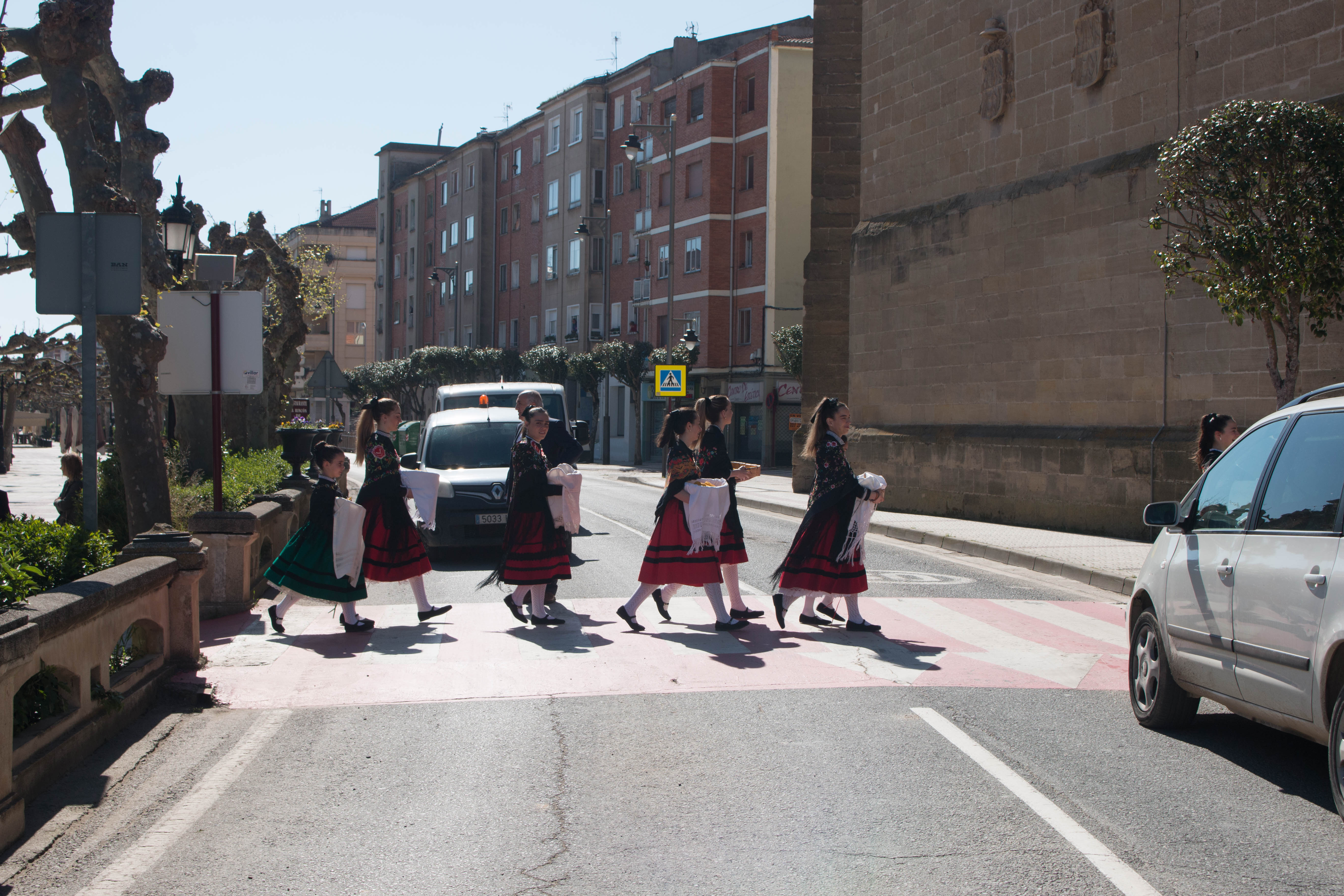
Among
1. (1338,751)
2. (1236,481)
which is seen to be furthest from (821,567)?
(1338,751)

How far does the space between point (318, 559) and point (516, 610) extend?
5.13 feet

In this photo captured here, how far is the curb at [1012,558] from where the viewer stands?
12.7 metres

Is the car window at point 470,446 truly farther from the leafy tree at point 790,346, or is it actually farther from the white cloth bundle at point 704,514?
the leafy tree at point 790,346

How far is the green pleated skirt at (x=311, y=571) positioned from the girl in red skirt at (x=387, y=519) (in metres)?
0.40

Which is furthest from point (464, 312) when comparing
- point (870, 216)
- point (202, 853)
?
point (202, 853)

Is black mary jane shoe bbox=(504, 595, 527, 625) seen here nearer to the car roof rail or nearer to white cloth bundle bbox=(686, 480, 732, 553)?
white cloth bundle bbox=(686, 480, 732, 553)

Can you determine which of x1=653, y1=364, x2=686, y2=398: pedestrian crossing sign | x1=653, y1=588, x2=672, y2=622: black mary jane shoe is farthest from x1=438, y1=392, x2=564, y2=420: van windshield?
x1=653, y1=364, x2=686, y2=398: pedestrian crossing sign

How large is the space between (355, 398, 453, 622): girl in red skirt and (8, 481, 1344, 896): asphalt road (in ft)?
9.27

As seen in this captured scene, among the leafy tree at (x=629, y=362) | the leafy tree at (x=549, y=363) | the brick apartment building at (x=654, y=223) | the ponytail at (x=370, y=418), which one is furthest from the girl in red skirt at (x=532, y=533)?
the leafy tree at (x=549, y=363)

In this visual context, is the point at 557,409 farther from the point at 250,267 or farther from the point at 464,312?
the point at 464,312

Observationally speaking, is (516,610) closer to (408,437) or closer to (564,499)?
(564,499)

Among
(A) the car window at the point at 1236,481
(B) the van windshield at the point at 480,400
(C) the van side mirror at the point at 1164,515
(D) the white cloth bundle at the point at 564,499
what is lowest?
(D) the white cloth bundle at the point at 564,499

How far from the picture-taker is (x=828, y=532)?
30.6 feet

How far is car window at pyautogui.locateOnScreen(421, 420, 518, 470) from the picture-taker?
15.5 metres
